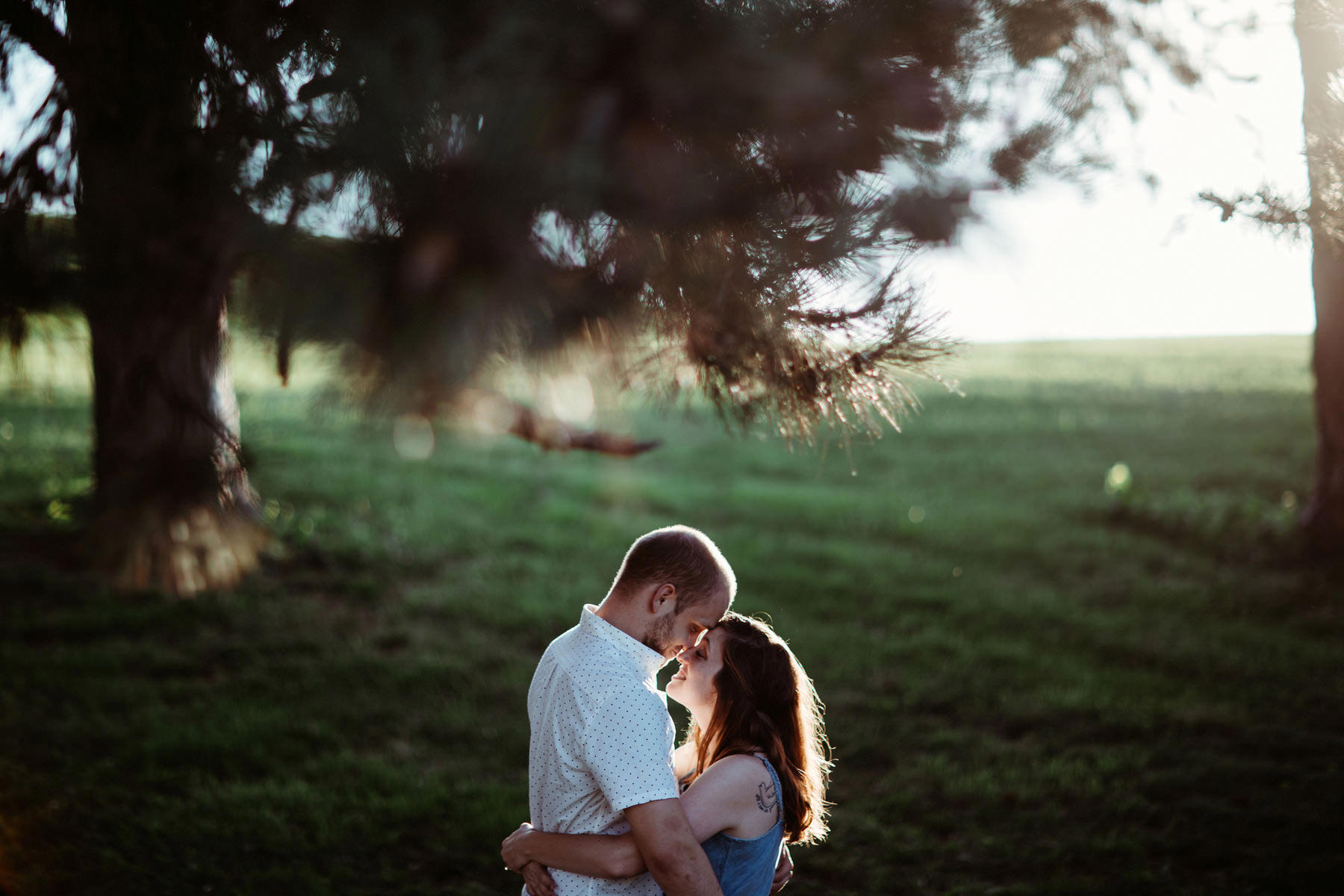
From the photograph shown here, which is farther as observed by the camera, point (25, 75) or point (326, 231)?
point (25, 75)

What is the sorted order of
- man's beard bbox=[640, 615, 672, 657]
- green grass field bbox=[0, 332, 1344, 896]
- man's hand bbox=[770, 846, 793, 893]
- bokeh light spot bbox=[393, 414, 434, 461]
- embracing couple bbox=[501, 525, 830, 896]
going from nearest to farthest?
bokeh light spot bbox=[393, 414, 434, 461]
embracing couple bbox=[501, 525, 830, 896]
man's beard bbox=[640, 615, 672, 657]
man's hand bbox=[770, 846, 793, 893]
green grass field bbox=[0, 332, 1344, 896]

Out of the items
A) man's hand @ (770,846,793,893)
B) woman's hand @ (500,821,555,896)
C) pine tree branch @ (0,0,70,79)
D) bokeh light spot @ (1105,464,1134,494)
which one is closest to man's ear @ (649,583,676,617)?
woman's hand @ (500,821,555,896)

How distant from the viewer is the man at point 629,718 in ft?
7.86

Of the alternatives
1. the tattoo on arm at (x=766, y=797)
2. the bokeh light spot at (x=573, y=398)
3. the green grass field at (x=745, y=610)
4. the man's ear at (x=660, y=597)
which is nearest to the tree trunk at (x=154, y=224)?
the green grass field at (x=745, y=610)

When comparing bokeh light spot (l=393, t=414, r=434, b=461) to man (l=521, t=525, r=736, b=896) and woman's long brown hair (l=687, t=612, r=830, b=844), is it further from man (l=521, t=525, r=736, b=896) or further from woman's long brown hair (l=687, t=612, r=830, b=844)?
woman's long brown hair (l=687, t=612, r=830, b=844)

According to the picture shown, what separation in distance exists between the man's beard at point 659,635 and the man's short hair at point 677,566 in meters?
0.05

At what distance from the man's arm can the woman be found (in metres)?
0.13

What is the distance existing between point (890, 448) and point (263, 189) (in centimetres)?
1662

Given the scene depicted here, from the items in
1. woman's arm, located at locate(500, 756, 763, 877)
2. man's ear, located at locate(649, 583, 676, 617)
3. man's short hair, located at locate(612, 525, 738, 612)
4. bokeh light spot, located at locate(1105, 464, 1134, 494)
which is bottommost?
woman's arm, located at locate(500, 756, 763, 877)

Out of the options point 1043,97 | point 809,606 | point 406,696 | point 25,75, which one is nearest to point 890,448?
point 809,606

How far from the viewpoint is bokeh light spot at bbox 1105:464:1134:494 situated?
42.1 ft

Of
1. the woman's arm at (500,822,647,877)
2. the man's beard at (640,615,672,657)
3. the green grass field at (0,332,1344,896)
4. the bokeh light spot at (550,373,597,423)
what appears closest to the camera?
the woman's arm at (500,822,647,877)

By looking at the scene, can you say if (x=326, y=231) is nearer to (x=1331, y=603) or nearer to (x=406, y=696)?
(x=406, y=696)

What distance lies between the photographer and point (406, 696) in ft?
22.2
